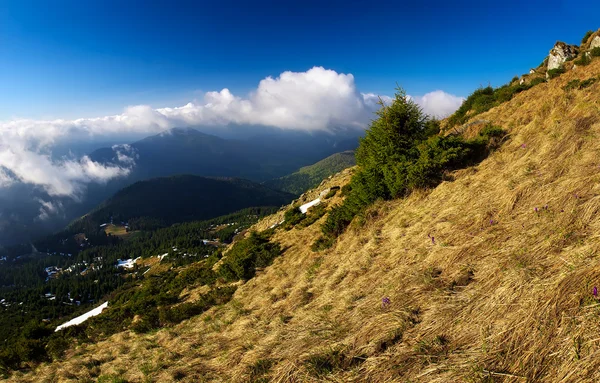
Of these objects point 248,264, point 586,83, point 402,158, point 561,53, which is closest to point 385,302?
point 402,158

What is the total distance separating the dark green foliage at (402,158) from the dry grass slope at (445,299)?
1.03 metres

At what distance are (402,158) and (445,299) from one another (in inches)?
413

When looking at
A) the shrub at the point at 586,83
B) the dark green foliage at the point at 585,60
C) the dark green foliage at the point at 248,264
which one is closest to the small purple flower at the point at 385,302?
the dark green foliage at the point at 248,264

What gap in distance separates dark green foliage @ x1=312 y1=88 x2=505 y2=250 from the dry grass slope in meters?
1.03

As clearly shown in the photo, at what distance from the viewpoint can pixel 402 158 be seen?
14469mm

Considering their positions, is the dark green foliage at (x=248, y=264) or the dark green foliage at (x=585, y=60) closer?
the dark green foliage at (x=248, y=264)

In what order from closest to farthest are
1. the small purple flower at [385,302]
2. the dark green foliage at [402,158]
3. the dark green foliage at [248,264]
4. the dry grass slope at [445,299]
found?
the dry grass slope at [445,299]
the small purple flower at [385,302]
the dark green foliage at [402,158]
the dark green foliage at [248,264]

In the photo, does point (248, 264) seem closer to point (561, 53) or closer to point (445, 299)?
point (445, 299)

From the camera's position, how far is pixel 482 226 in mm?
7277

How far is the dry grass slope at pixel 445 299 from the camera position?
3.62 meters

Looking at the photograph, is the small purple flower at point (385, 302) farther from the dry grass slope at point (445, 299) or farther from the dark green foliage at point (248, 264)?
the dark green foliage at point (248, 264)

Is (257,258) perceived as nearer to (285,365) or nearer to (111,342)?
(111,342)

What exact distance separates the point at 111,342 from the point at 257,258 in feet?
27.4

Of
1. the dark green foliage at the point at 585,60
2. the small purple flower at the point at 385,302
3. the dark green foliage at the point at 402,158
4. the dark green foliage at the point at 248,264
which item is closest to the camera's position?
the small purple flower at the point at 385,302
